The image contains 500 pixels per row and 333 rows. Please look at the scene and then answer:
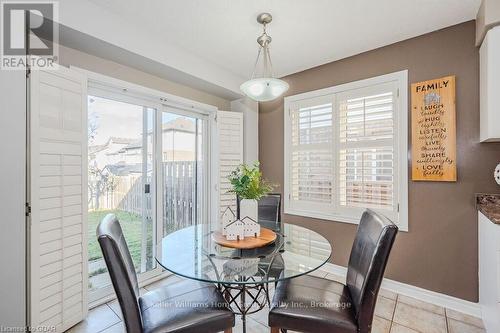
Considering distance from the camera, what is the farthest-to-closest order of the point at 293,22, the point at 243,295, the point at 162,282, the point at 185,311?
the point at 162,282
the point at 293,22
the point at 243,295
the point at 185,311

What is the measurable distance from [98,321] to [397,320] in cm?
255

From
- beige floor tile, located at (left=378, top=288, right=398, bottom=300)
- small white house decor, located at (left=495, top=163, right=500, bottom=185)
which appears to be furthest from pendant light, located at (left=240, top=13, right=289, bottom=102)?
beige floor tile, located at (left=378, top=288, right=398, bottom=300)

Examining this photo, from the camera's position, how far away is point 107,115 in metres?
2.45

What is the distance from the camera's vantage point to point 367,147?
8.93 feet

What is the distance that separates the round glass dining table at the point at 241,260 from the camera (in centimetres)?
137

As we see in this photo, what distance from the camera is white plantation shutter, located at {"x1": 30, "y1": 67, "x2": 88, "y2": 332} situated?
5.54ft

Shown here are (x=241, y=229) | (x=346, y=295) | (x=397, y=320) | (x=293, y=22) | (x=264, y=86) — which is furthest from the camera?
(x=293, y=22)

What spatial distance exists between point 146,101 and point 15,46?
3.93ft

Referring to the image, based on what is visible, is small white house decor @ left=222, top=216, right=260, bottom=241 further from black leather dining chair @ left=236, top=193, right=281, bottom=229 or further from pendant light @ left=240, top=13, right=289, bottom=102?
pendant light @ left=240, top=13, right=289, bottom=102

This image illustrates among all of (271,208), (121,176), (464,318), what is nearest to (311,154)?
(271,208)

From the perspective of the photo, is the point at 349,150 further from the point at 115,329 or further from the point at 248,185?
the point at 115,329

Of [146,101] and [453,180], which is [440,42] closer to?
[453,180]

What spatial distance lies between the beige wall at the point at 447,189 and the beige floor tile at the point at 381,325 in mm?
675

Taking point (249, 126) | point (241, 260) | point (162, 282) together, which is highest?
point (249, 126)
